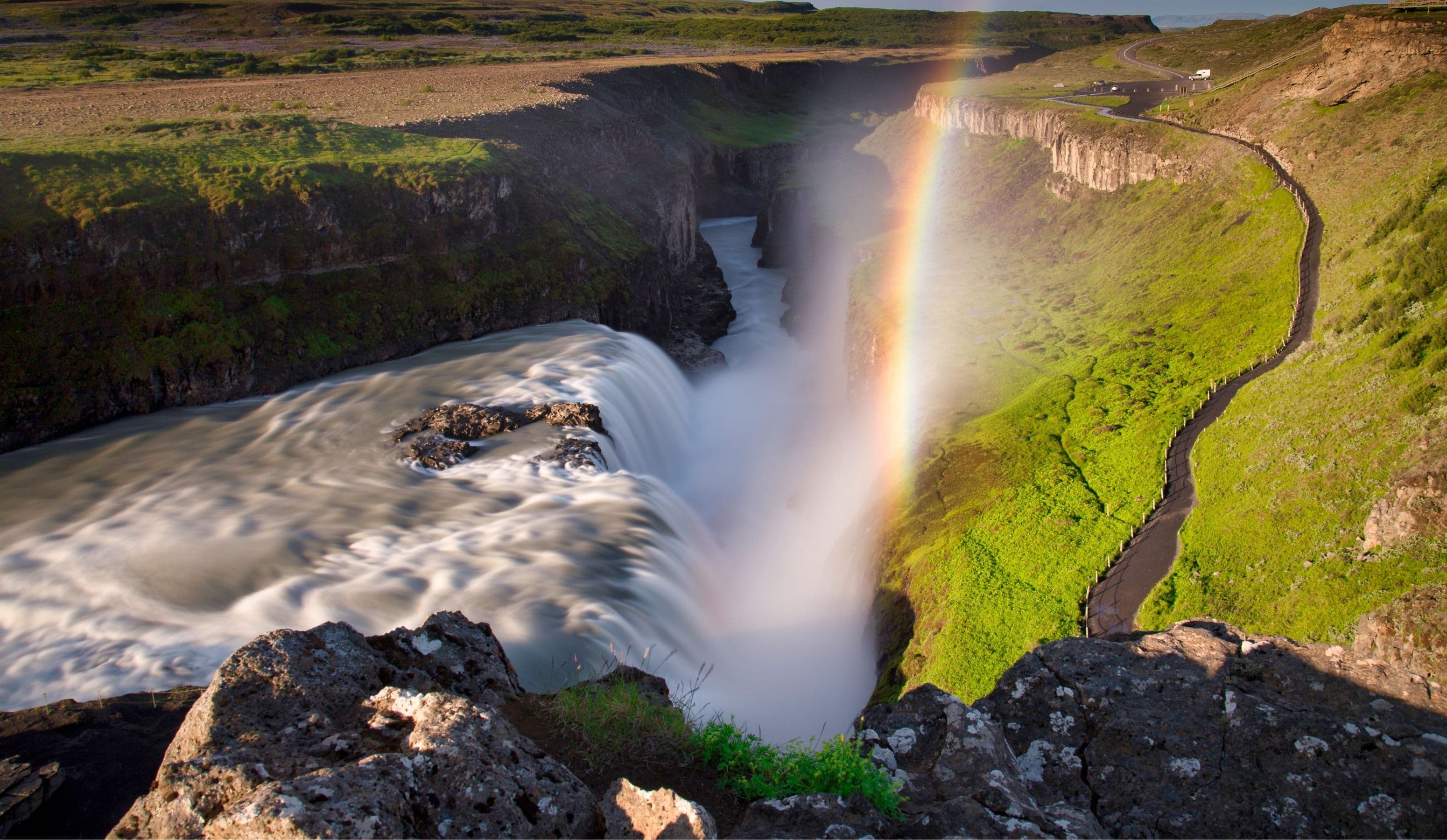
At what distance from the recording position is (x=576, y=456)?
110ft

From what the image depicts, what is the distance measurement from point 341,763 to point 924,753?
276 inches

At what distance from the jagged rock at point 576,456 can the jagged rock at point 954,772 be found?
72.0ft

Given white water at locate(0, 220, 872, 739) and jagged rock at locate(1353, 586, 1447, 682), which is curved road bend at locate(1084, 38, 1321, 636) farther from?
white water at locate(0, 220, 872, 739)

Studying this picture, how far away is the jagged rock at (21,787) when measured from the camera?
1026cm

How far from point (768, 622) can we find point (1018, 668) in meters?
19.2

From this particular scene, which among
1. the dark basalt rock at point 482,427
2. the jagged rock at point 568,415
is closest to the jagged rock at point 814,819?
the dark basalt rock at point 482,427

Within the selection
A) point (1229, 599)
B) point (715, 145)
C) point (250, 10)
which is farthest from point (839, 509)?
point (250, 10)

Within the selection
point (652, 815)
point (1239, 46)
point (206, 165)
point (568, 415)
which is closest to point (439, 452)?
point (568, 415)

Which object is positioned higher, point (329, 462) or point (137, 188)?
point (137, 188)

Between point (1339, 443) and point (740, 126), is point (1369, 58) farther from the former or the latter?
point (740, 126)

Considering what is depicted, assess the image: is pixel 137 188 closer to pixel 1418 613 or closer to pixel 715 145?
pixel 1418 613

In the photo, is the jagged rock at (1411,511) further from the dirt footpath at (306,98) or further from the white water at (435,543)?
the dirt footpath at (306,98)

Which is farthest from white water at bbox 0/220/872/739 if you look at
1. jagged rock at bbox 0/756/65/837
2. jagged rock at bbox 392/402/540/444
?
jagged rock at bbox 0/756/65/837

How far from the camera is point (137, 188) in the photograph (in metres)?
39.6
